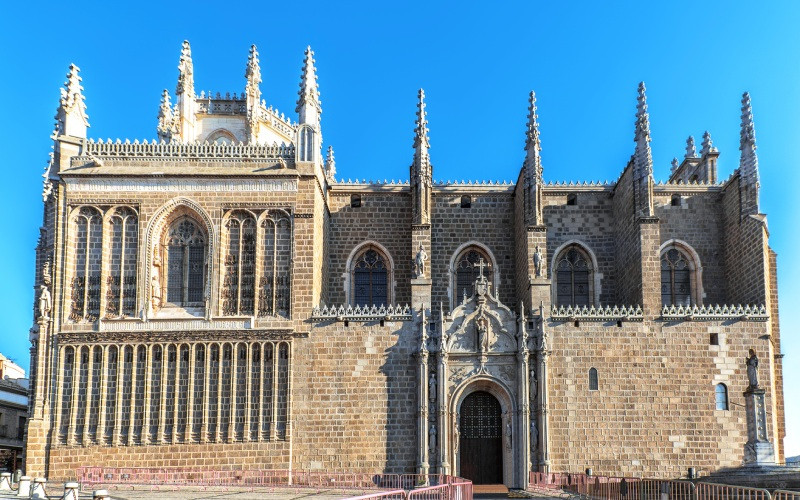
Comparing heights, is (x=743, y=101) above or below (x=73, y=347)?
above

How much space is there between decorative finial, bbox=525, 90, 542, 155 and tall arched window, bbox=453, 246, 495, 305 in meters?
4.75

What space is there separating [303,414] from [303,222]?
6.83 m

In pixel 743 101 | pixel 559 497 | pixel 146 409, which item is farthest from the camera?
pixel 743 101

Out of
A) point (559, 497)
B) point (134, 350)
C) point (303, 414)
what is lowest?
point (559, 497)

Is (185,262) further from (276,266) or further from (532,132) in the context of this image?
(532,132)

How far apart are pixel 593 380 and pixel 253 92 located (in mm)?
25173

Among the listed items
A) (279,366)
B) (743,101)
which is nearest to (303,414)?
(279,366)

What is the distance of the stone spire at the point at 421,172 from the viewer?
35.1 meters

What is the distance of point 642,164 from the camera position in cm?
3462

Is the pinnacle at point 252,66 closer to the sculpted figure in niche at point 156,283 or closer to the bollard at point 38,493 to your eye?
the sculpted figure in niche at point 156,283

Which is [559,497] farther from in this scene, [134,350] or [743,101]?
[743,101]

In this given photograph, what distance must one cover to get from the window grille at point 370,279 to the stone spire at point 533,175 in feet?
20.9

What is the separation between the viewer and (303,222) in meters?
33.5

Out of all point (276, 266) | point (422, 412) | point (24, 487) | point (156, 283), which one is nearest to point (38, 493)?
point (24, 487)
